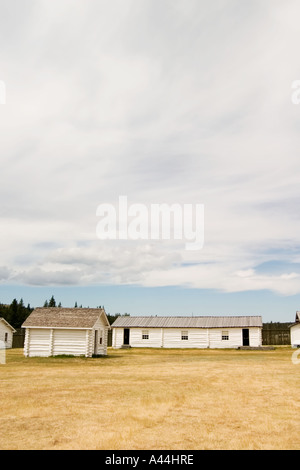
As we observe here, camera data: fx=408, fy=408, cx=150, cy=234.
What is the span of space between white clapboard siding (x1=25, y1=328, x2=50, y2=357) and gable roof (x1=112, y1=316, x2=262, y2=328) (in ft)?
71.9

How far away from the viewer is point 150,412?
473 inches

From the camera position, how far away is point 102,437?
9297 millimetres

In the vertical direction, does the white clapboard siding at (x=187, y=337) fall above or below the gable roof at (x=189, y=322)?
below

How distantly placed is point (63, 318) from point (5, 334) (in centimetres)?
2417

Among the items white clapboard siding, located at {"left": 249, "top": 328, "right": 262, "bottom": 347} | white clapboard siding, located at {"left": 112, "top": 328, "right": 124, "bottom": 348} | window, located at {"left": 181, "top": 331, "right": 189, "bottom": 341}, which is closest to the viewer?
white clapboard siding, located at {"left": 249, "top": 328, "right": 262, "bottom": 347}

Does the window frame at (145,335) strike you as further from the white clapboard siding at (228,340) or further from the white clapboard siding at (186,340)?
the white clapboard siding at (228,340)

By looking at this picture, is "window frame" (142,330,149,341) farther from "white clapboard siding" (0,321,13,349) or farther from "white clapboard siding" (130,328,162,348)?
"white clapboard siding" (0,321,13,349)

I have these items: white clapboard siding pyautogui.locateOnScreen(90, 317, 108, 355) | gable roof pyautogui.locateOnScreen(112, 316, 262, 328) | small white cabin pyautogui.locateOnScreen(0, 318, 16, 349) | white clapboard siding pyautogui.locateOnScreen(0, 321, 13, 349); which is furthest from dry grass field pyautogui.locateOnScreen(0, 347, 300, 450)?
white clapboard siding pyautogui.locateOnScreen(0, 321, 13, 349)

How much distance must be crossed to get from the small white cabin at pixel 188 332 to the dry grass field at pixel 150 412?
106ft

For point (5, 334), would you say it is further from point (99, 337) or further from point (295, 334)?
point (295, 334)

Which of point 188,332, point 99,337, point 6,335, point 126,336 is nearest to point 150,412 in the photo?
point 99,337

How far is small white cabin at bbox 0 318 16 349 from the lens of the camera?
177 feet

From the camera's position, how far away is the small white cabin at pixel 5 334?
177ft

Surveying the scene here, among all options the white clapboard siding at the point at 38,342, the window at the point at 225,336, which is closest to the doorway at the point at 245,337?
the window at the point at 225,336
